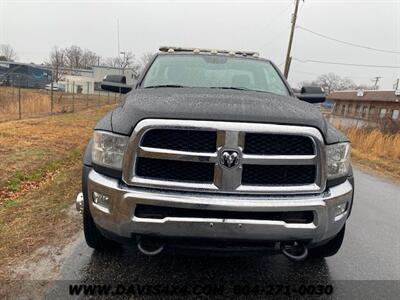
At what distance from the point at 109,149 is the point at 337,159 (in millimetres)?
1587

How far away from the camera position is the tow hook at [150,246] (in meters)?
2.33

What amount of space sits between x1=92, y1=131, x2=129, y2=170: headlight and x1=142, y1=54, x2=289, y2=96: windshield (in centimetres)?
127

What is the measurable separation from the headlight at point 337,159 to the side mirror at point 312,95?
190cm

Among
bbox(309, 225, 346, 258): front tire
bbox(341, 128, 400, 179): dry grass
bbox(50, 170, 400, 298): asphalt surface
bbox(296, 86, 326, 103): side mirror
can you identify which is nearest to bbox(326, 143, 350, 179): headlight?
bbox(309, 225, 346, 258): front tire

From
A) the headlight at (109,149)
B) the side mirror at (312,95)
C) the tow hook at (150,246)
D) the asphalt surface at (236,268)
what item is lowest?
the asphalt surface at (236,268)

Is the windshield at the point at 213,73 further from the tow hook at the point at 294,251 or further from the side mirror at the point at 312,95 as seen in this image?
the tow hook at the point at 294,251

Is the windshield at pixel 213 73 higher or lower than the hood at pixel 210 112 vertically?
higher

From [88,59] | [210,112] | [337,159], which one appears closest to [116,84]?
[210,112]

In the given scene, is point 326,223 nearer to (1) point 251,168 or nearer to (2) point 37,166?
(1) point 251,168

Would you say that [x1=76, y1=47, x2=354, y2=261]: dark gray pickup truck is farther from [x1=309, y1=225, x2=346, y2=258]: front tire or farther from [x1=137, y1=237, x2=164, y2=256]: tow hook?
[x1=309, y1=225, x2=346, y2=258]: front tire

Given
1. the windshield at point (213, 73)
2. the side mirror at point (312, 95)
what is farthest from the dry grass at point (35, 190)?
the side mirror at point (312, 95)

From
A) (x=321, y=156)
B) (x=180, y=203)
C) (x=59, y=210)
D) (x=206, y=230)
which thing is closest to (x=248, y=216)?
(x=206, y=230)

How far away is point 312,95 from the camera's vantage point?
4.39 meters

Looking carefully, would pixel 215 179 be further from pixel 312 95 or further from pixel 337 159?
pixel 312 95
